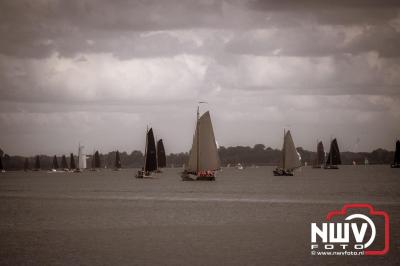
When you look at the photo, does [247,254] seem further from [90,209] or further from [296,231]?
[90,209]

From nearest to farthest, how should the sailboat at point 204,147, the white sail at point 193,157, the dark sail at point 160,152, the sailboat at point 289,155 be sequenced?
the sailboat at point 204,147, the white sail at point 193,157, the sailboat at point 289,155, the dark sail at point 160,152

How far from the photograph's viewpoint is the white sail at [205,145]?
97.6 meters

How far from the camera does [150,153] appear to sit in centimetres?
12131

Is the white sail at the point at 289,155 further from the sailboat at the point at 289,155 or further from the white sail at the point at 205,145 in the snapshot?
the white sail at the point at 205,145

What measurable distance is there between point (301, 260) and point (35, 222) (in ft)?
82.2

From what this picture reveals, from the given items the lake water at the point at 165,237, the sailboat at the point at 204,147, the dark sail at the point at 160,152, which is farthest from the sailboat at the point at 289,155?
the lake water at the point at 165,237

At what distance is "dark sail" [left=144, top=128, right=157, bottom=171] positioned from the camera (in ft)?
394

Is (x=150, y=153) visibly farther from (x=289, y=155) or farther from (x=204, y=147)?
(x=289, y=155)

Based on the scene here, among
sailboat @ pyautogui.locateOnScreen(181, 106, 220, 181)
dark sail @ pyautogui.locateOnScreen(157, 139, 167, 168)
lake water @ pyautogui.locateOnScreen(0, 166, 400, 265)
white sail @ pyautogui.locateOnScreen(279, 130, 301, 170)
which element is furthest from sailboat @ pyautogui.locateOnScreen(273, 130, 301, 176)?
lake water @ pyautogui.locateOnScreen(0, 166, 400, 265)

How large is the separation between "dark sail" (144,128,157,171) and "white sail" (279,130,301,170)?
26.0m

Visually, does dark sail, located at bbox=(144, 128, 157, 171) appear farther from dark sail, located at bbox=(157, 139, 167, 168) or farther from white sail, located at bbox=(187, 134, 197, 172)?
dark sail, located at bbox=(157, 139, 167, 168)

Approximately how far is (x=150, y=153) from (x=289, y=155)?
30552 millimetres

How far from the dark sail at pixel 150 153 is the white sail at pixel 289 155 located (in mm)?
26017

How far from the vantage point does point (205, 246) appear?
32.6m
